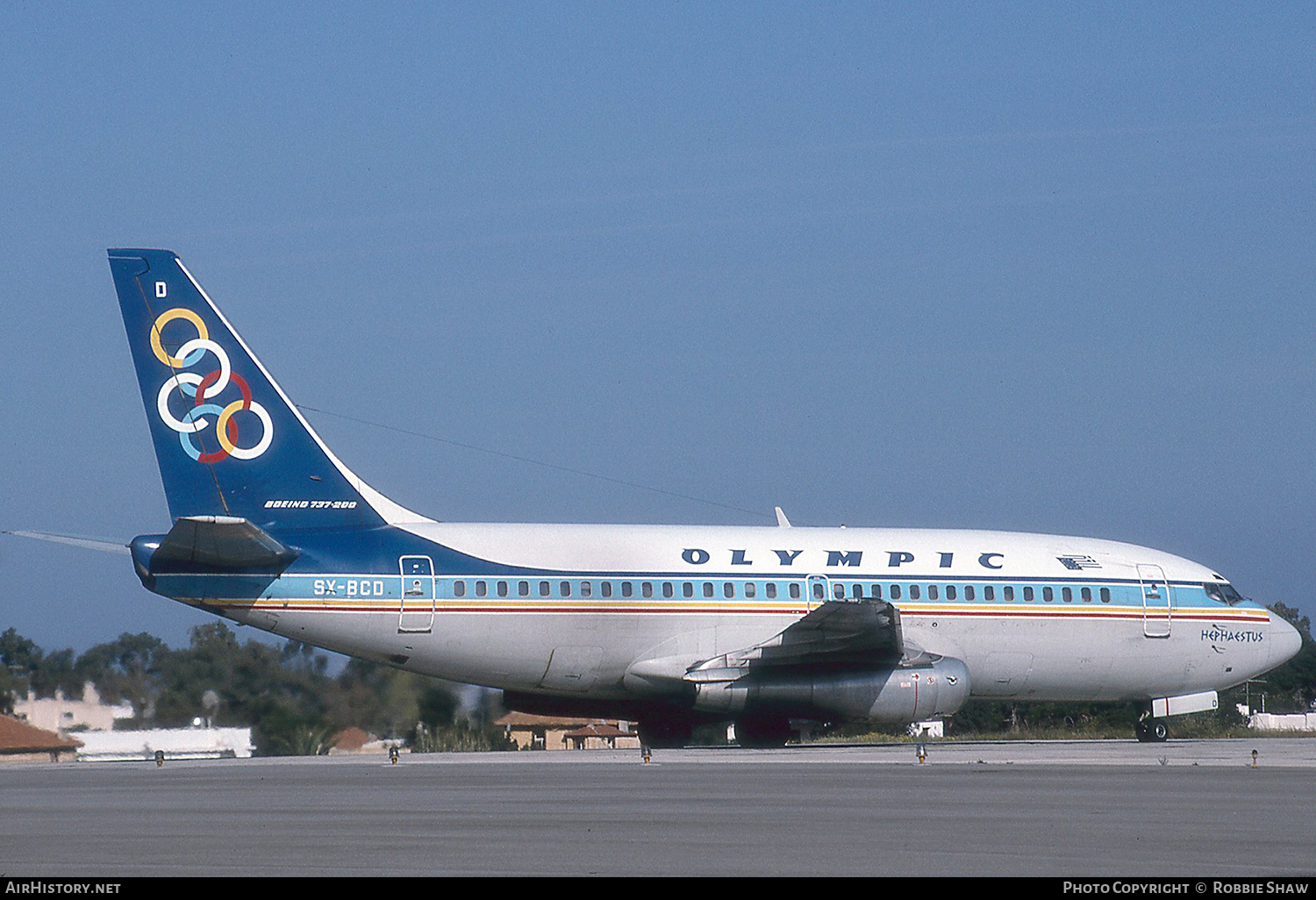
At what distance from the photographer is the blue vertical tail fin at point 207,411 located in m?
24.5

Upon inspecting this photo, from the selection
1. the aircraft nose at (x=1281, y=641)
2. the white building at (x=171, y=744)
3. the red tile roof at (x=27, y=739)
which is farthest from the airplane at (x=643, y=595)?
the red tile roof at (x=27, y=739)

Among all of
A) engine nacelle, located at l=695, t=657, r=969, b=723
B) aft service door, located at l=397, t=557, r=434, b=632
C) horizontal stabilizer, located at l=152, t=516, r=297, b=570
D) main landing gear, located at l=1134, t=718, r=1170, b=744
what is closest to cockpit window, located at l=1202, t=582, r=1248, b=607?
main landing gear, located at l=1134, t=718, r=1170, b=744

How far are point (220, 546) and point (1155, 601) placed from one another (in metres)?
16.2

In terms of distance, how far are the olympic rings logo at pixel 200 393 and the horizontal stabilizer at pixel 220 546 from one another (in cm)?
113

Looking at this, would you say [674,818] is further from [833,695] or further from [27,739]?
[27,739]

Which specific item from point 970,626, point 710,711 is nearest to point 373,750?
point 710,711

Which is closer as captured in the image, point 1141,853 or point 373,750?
point 1141,853

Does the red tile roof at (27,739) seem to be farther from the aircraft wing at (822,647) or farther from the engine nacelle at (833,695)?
the engine nacelle at (833,695)

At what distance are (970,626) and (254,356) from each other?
41.3ft

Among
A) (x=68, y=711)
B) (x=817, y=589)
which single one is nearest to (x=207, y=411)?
(x=68, y=711)
